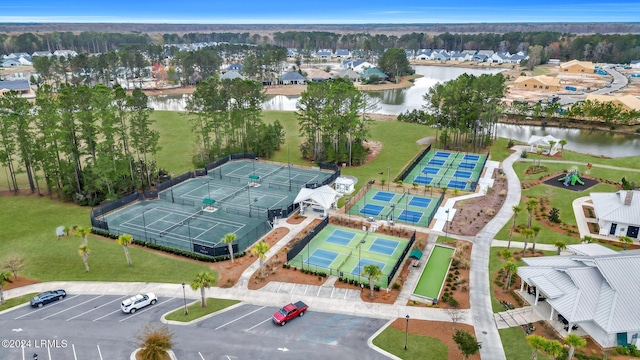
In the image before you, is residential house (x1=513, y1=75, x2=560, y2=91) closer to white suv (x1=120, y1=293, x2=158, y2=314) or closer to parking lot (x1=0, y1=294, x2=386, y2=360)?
parking lot (x1=0, y1=294, x2=386, y2=360)

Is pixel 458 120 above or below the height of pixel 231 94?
below

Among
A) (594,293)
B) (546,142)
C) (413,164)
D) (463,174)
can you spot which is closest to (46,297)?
(594,293)

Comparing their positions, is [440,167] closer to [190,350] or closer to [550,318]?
[550,318]

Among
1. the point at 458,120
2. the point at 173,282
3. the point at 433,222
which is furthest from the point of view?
the point at 458,120

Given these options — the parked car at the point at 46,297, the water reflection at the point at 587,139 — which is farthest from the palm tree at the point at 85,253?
the water reflection at the point at 587,139

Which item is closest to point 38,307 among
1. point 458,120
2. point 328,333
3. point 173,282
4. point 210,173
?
point 173,282

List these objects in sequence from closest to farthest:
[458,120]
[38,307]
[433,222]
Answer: [38,307] → [433,222] → [458,120]

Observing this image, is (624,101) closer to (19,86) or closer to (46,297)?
(46,297)

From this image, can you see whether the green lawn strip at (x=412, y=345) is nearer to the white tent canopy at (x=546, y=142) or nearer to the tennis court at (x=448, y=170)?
the tennis court at (x=448, y=170)
